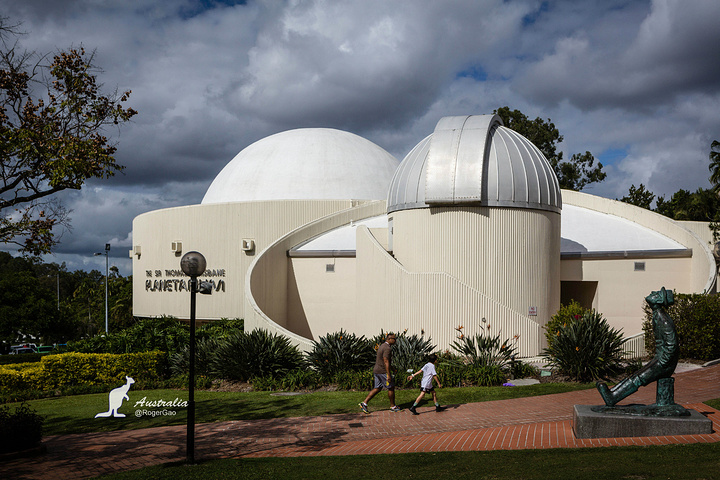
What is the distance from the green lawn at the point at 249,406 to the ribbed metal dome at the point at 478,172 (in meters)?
6.08

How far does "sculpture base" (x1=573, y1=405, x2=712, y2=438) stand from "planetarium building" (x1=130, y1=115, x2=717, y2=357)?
7.42 m

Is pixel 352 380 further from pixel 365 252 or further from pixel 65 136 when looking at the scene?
pixel 65 136

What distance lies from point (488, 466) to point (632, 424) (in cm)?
246

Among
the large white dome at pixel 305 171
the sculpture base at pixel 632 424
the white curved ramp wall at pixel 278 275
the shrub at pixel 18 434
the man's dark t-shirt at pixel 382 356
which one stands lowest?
the shrub at pixel 18 434

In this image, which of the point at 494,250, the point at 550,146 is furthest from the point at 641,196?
the point at 494,250

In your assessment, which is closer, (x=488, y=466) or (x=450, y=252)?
(x=488, y=466)

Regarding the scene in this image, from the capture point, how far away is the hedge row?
1628 cm

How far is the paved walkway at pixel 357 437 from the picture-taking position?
8.36 metres

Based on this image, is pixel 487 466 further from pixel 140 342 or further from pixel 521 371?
pixel 140 342

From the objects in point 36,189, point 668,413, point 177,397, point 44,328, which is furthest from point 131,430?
point 44,328

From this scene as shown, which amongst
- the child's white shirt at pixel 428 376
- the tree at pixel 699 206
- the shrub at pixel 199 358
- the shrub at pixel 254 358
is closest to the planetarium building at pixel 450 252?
the shrub at pixel 254 358

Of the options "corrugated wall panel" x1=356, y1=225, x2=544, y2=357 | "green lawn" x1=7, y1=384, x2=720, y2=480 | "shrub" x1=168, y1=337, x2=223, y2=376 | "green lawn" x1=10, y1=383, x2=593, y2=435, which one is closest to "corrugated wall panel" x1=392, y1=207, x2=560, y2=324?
"corrugated wall panel" x1=356, y1=225, x2=544, y2=357

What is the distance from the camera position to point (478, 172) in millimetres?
16641

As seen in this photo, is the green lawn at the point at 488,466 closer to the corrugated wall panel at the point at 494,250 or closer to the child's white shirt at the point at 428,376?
the child's white shirt at the point at 428,376
